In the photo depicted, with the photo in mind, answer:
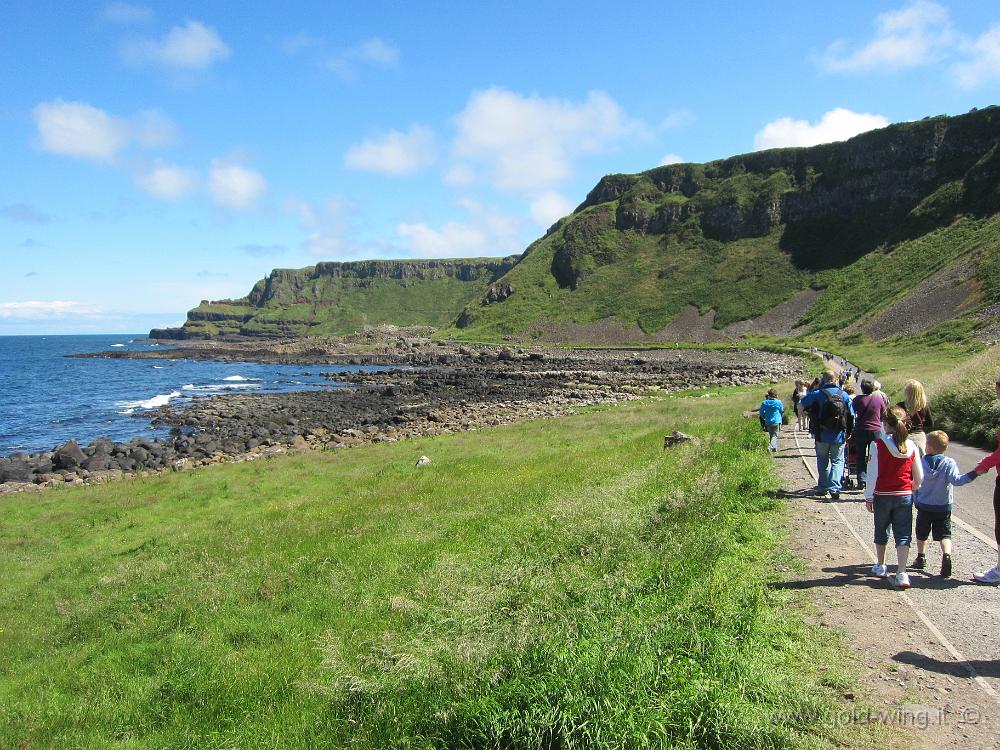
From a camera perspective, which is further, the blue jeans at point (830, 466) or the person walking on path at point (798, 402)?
the person walking on path at point (798, 402)

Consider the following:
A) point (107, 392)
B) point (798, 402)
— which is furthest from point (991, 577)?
point (107, 392)

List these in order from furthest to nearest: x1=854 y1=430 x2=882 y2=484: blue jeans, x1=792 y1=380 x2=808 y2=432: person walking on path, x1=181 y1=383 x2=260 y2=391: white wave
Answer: x1=181 y1=383 x2=260 y2=391: white wave < x1=792 y1=380 x2=808 y2=432: person walking on path < x1=854 y1=430 x2=882 y2=484: blue jeans

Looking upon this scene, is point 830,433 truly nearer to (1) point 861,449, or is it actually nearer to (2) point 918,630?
(1) point 861,449

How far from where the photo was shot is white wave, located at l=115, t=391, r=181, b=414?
54125 mm

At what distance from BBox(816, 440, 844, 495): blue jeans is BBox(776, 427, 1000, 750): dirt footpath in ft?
6.98

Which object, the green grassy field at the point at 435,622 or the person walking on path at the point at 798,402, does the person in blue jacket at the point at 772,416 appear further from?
the person walking on path at the point at 798,402

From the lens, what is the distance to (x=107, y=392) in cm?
6738

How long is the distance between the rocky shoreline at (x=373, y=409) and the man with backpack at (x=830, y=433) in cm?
2582

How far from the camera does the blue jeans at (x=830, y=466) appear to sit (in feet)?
40.0

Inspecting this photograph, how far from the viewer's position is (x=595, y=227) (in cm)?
19250

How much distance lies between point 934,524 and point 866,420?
4.19 meters

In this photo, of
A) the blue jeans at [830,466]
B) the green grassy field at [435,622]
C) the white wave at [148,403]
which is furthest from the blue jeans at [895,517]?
the white wave at [148,403]

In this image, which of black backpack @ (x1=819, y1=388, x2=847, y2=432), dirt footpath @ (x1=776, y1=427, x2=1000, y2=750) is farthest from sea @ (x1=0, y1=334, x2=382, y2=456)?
dirt footpath @ (x1=776, y1=427, x2=1000, y2=750)

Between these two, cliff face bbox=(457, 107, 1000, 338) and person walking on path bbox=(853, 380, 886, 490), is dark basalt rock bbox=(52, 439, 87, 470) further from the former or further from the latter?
cliff face bbox=(457, 107, 1000, 338)
